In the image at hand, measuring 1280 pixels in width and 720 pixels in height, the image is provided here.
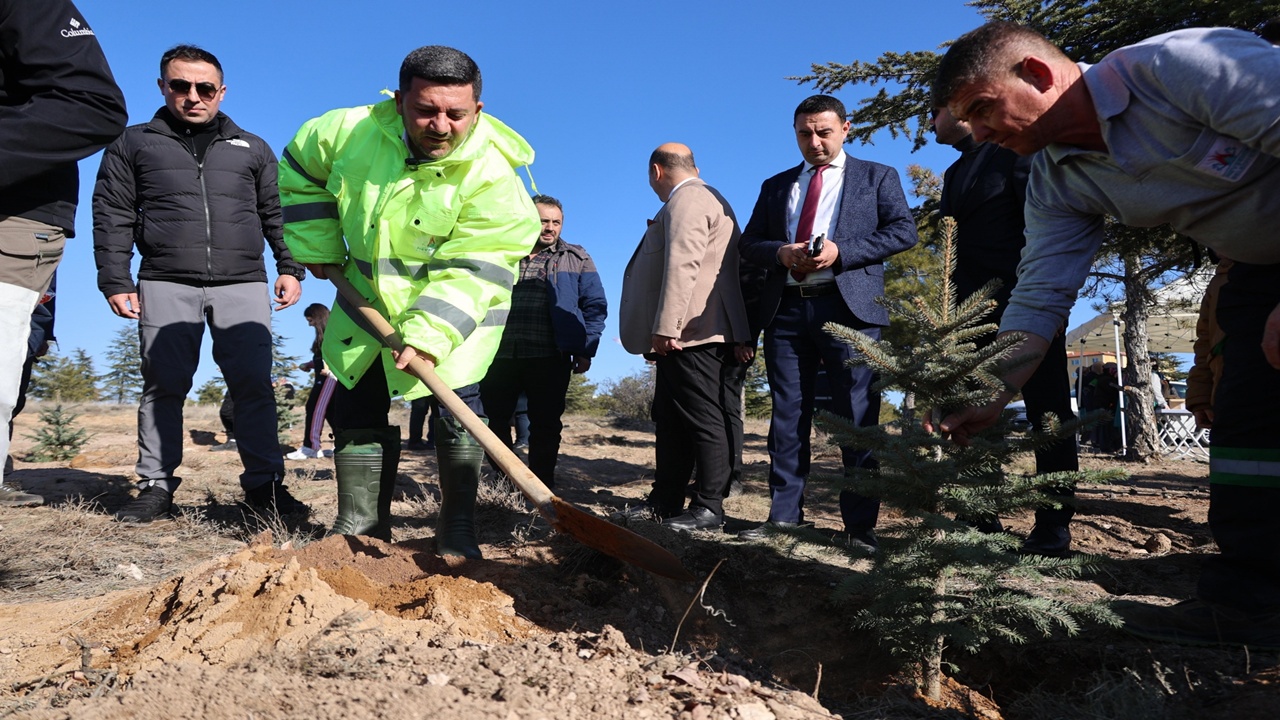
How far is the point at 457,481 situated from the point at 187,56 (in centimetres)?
294

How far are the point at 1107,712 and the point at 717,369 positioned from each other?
8.36 feet

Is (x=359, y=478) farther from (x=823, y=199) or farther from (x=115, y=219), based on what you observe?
(x=823, y=199)

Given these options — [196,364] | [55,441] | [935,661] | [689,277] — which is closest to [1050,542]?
[935,661]

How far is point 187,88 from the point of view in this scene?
14.5ft

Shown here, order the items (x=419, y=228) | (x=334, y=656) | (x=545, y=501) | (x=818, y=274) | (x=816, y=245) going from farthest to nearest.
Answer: (x=818, y=274), (x=816, y=245), (x=419, y=228), (x=545, y=501), (x=334, y=656)

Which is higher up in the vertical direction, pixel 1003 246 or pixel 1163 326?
pixel 1163 326

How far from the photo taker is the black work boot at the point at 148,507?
4340 millimetres

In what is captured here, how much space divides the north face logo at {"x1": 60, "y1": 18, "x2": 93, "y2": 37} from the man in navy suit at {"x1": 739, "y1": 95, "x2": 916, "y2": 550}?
2.89 meters

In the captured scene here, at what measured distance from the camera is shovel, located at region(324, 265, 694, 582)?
8.43 ft

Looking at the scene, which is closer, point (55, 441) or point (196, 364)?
point (196, 364)

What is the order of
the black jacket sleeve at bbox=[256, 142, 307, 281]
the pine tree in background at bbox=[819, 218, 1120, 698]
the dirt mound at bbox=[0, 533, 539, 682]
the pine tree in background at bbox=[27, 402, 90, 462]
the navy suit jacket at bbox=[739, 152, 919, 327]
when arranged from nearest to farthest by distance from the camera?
the dirt mound at bbox=[0, 533, 539, 682] < the pine tree in background at bbox=[819, 218, 1120, 698] < the navy suit jacket at bbox=[739, 152, 919, 327] < the black jacket sleeve at bbox=[256, 142, 307, 281] < the pine tree in background at bbox=[27, 402, 90, 462]

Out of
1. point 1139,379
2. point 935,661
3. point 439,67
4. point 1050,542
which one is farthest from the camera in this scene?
point 1139,379

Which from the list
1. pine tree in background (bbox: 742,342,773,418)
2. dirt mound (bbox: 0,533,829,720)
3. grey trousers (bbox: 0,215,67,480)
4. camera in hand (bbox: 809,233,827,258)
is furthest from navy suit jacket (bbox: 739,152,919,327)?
pine tree in background (bbox: 742,342,773,418)

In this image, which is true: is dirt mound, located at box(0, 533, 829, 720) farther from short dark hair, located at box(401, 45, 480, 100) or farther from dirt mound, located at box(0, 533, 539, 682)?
short dark hair, located at box(401, 45, 480, 100)
